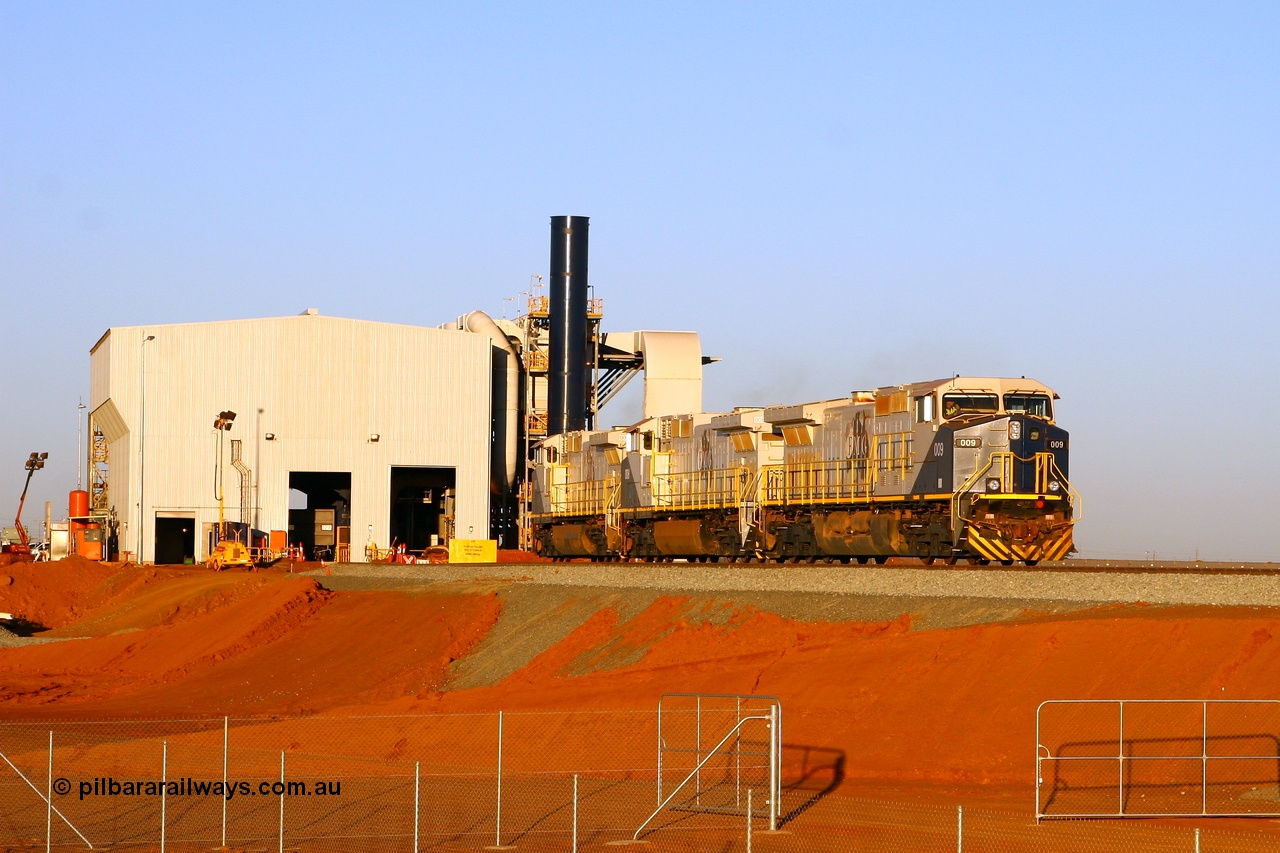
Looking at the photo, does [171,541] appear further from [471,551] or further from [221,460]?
[471,551]

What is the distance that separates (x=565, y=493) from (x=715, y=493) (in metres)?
12.7

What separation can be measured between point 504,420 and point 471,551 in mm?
12579

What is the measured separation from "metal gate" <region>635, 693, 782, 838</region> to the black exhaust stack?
44158mm

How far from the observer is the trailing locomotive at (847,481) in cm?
3247

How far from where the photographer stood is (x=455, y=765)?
76.9 feet

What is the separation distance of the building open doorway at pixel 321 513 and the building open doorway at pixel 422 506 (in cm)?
243

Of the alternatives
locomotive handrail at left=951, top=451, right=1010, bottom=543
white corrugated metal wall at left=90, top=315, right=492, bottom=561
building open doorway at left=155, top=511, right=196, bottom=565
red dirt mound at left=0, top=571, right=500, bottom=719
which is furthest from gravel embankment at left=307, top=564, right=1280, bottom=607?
building open doorway at left=155, top=511, right=196, bottom=565

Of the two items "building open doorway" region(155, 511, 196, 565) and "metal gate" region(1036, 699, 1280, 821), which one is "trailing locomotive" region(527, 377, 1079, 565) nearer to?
"metal gate" region(1036, 699, 1280, 821)

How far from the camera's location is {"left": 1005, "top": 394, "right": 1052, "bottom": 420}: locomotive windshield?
34.0 metres

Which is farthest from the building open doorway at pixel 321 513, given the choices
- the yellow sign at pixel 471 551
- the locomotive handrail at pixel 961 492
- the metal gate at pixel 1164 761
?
the metal gate at pixel 1164 761

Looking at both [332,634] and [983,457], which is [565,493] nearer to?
[332,634]

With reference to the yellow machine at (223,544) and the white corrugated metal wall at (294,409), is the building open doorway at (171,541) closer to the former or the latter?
the white corrugated metal wall at (294,409)

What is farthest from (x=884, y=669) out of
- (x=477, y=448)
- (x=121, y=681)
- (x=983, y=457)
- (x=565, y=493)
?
(x=477, y=448)

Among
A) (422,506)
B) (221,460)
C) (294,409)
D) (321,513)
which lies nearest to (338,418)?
(294,409)
